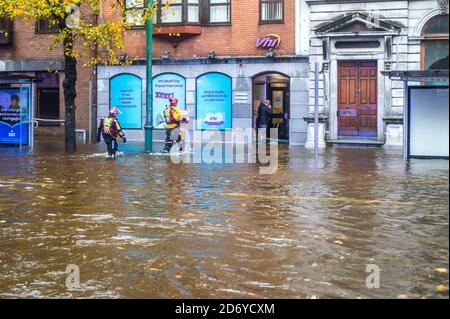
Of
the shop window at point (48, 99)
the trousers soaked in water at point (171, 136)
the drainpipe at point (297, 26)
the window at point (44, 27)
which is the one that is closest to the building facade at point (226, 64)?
the drainpipe at point (297, 26)

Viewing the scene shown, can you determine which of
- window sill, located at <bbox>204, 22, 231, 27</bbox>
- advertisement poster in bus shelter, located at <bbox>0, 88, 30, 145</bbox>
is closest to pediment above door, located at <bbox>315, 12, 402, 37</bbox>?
window sill, located at <bbox>204, 22, 231, 27</bbox>

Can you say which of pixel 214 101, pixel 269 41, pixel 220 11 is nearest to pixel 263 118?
pixel 214 101

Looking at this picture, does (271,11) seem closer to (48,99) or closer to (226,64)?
(226,64)

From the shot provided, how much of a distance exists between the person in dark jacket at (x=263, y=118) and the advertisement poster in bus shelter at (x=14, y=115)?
8947 millimetres

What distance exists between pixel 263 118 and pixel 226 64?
2684 mm

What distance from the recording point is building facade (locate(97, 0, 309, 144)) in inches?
1118

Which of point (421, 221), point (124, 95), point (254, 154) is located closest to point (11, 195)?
point (421, 221)

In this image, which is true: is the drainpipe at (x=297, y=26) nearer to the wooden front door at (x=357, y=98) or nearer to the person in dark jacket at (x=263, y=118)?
the wooden front door at (x=357, y=98)

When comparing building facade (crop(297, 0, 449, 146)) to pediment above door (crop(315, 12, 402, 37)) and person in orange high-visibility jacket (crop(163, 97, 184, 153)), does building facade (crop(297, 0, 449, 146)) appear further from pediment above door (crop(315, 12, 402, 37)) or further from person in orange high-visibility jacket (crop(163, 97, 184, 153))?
person in orange high-visibility jacket (crop(163, 97, 184, 153))

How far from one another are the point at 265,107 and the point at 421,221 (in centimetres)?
1902

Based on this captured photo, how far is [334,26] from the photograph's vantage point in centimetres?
2692

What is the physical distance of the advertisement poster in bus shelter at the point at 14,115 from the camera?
2478 cm

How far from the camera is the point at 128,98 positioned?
31172 millimetres

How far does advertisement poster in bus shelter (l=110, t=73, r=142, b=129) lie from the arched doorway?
16.5 feet
